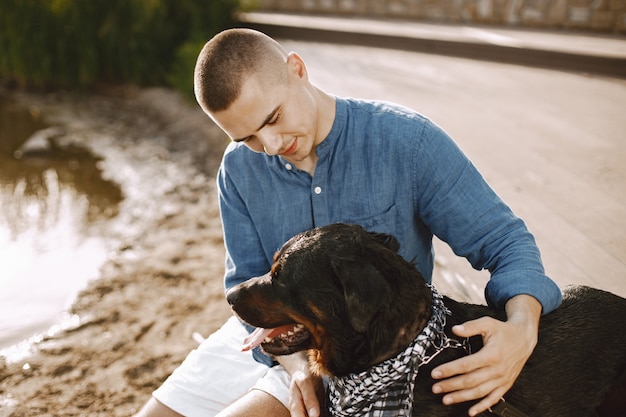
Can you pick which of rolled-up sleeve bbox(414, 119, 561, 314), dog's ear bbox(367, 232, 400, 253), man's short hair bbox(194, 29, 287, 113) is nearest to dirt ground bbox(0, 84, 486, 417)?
rolled-up sleeve bbox(414, 119, 561, 314)

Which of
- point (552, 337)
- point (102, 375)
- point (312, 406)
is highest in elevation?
point (552, 337)

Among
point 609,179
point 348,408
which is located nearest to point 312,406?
point 348,408

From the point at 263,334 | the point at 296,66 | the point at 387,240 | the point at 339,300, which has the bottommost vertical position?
the point at 263,334

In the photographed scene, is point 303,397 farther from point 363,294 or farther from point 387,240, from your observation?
point 387,240

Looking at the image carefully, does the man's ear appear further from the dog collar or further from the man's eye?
the dog collar

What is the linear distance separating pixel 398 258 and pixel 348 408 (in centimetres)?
54

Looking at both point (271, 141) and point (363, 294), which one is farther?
point (271, 141)

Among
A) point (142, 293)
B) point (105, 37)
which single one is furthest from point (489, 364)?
point (105, 37)

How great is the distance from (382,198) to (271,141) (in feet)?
1.65

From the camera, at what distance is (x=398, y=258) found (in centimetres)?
184

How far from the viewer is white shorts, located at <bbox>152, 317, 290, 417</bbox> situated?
2076mm

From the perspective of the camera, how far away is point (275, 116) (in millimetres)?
1970

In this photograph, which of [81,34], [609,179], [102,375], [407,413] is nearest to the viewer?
[407,413]

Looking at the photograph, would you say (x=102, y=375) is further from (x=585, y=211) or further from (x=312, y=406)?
(x=585, y=211)
